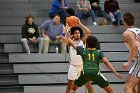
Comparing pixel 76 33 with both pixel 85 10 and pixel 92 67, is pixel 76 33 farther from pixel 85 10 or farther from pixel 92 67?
pixel 85 10

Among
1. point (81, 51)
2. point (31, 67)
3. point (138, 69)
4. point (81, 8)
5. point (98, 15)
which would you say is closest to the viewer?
point (138, 69)

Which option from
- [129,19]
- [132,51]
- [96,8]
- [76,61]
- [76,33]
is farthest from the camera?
[96,8]

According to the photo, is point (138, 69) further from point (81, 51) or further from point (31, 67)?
point (31, 67)

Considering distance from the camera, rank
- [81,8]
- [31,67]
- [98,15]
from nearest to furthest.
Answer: [31,67] → [81,8] → [98,15]

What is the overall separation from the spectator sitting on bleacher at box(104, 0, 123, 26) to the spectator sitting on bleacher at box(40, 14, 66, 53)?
76.0 inches

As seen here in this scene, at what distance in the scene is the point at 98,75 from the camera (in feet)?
22.6

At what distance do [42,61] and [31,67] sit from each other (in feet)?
1.15

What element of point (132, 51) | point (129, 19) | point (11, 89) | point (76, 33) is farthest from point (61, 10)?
point (132, 51)

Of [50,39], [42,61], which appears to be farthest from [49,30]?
[42,61]

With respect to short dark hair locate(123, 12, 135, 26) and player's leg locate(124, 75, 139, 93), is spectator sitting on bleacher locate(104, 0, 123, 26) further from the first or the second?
player's leg locate(124, 75, 139, 93)

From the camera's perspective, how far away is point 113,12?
11930mm

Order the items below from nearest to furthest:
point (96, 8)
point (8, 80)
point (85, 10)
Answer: point (8, 80) < point (85, 10) < point (96, 8)

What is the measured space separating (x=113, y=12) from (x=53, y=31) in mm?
2405

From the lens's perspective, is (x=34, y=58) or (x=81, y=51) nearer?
(x=81, y=51)
